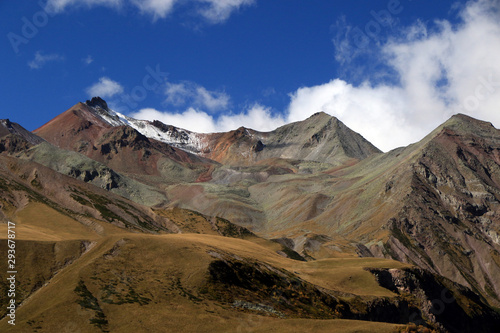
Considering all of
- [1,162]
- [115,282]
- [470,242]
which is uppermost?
[1,162]

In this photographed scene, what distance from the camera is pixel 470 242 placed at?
185375 millimetres

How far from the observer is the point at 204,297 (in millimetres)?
47781

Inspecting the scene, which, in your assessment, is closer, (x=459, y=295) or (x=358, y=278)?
(x=358, y=278)

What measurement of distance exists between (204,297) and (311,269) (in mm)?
33728

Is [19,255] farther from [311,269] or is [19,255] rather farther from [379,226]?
[379,226]

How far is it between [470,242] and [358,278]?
133 m

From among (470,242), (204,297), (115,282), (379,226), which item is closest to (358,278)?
(204,297)

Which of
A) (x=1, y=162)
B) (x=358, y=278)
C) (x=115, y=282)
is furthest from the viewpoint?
(x=1, y=162)

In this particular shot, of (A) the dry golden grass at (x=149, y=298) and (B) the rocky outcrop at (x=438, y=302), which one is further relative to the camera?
(B) the rocky outcrop at (x=438, y=302)

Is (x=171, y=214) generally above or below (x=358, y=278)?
above

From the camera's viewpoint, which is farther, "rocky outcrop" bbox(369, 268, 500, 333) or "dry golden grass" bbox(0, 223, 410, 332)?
"rocky outcrop" bbox(369, 268, 500, 333)

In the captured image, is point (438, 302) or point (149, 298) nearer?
point (149, 298)

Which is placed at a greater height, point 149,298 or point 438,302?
point 149,298

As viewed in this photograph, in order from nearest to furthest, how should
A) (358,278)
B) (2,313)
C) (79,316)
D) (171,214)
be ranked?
(79,316), (2,313), (358,278), (171,214)
